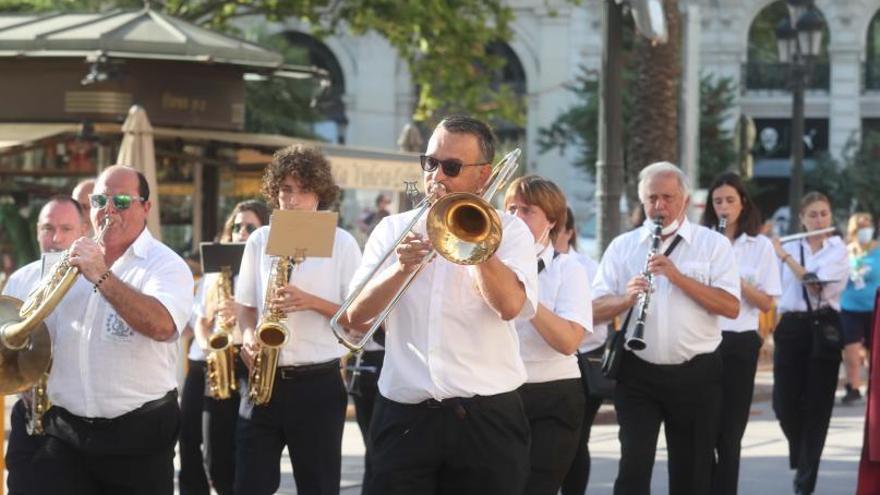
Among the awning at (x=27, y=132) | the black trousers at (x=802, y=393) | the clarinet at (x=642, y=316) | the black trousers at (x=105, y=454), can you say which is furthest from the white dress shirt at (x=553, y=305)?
the awning at (x=27, y=132)

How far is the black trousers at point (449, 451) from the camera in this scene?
5715mm

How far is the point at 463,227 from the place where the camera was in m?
5.29

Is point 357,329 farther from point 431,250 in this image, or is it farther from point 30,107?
point 30,107

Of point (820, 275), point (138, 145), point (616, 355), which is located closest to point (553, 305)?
point (616, 355)

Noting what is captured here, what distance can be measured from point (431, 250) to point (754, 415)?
11.5m

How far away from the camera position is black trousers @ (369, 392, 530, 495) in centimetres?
571

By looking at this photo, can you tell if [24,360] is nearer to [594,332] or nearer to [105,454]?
[105,454]

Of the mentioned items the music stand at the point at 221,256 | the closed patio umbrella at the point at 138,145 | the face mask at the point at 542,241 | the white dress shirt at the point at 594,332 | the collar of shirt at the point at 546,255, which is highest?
the closed patio umbrella at the point at 138,145

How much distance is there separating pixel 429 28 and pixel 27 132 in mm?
7020

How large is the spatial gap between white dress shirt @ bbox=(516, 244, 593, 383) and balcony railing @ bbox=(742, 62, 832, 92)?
43963 mm

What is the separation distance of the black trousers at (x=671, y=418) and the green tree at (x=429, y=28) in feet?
51.7

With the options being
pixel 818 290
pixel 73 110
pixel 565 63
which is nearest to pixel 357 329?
pixel 818 290

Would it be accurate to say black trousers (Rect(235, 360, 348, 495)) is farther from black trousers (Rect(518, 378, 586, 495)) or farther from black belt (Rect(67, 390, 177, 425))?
black belt (Rect(67, 390, 177, 425))

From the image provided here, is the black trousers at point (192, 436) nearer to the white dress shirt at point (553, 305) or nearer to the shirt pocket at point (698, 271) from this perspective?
the white dress shirt at point (553, 305)
